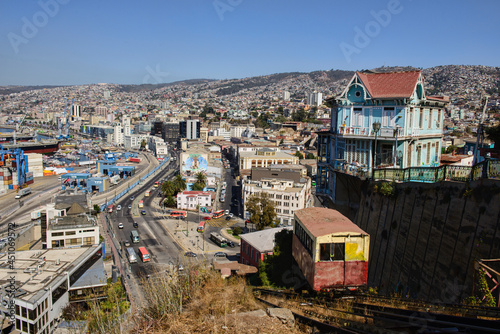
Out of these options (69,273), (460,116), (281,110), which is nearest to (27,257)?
(69,273)

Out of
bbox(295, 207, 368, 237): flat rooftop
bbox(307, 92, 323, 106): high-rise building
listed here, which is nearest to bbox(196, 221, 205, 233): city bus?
bbox(295, 207, 368, 237): flat rooftop

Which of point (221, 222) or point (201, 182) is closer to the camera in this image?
point (221, 222)

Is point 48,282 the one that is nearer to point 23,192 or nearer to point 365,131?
point 365,131

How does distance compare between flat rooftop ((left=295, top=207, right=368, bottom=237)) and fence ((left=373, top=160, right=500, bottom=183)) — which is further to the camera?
flat rooftop ((left=295, top=207, right=368, bottom=237))

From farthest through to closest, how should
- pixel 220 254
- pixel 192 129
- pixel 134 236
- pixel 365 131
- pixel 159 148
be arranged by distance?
1. pixel 192 129
2. pixel 159 148
3. pixel 134 236
4. pixel 220 254
5. pixel 365 131

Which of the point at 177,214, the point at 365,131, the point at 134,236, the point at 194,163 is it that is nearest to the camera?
the point at 365,131

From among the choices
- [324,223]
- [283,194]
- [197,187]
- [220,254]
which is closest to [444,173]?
[324,223]

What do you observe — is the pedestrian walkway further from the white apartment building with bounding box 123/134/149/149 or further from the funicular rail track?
the white apartment building with bounding box 123/134/149/149

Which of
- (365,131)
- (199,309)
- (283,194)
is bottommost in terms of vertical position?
(283,194)
